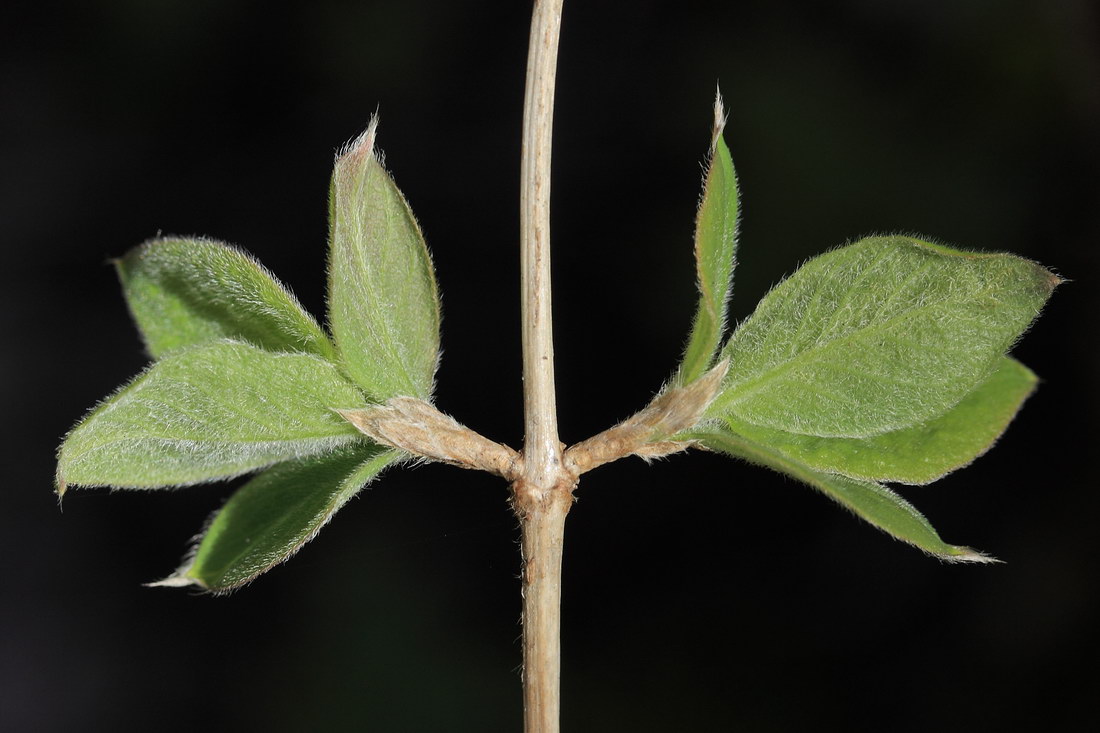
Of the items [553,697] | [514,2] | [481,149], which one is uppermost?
[514,2]

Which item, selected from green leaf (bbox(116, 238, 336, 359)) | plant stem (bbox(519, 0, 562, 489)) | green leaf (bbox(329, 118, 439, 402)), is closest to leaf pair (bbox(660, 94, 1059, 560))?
plant stem (bbox(519, 0, 562, 489))

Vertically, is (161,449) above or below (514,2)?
below

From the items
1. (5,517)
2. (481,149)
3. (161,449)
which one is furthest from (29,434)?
(161,449)

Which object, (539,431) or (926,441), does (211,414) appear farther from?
(926,441)

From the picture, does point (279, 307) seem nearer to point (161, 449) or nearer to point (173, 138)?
point (161, 449)

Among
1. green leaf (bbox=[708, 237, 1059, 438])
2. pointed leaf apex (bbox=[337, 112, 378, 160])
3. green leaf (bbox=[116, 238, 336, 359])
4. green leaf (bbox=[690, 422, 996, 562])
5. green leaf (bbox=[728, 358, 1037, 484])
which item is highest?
pointed leaf apex (bbox=[337, 112, 378, 160])

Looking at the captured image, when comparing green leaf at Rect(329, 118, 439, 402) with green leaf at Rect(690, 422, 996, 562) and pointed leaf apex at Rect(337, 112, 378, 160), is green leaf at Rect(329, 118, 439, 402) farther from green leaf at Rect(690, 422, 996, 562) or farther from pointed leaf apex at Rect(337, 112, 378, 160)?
green leaf at Rect(690, 422, 996, 562)

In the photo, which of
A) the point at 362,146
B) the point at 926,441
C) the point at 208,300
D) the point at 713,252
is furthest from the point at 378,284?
the point at 926,441
